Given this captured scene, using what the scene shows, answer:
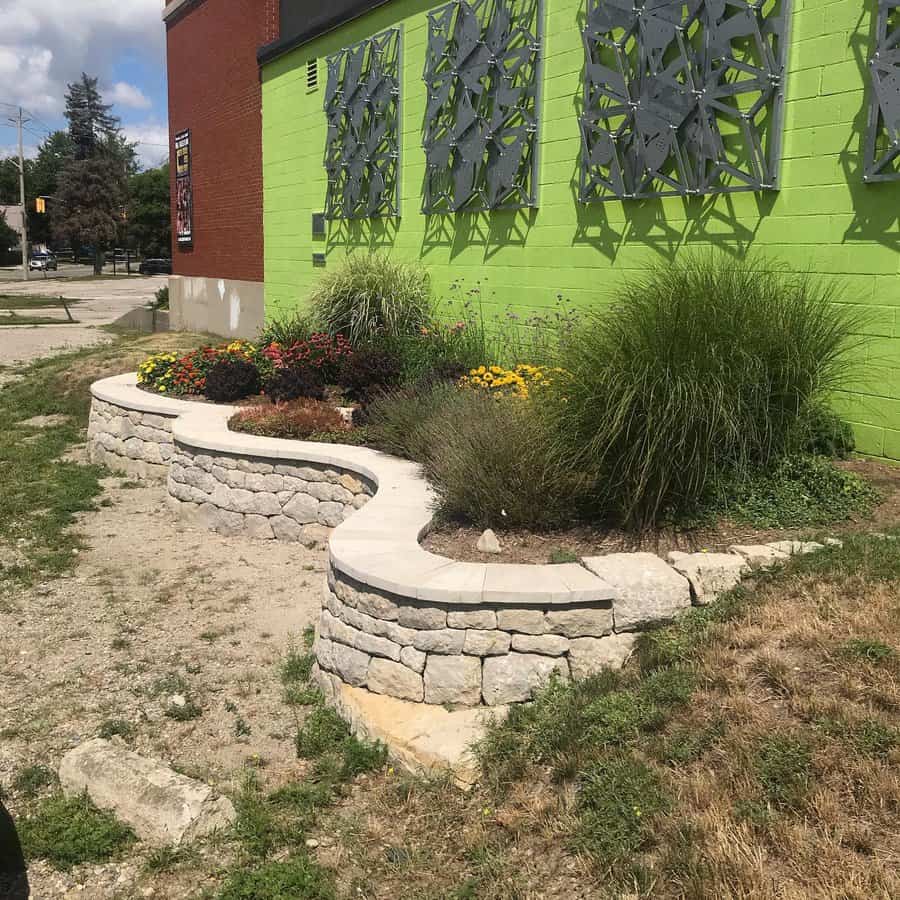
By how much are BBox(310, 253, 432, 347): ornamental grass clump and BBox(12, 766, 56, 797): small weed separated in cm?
634

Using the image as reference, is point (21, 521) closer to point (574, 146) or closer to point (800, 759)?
point (574, 146)

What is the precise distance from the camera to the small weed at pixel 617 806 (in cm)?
297

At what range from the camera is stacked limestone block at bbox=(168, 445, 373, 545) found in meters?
6.84

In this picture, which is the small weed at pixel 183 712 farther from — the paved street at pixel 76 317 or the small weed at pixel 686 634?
the paved street at pixel 76 317

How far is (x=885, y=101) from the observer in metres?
5.52

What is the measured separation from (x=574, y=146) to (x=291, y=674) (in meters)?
5.58

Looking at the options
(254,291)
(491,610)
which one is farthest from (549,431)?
(254,291)

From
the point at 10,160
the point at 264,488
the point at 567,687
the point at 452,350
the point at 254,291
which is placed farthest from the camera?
the point at 10,160

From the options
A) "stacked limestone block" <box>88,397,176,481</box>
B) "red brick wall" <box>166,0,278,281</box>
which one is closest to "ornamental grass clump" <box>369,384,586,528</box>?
"stacked limestone block" <box>88,397,176,481</box>

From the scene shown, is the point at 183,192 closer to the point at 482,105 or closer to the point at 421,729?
the point at 482,105

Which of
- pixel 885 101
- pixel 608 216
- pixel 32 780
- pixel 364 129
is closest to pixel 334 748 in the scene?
pixel 32 780

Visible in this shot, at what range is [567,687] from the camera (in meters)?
4.03

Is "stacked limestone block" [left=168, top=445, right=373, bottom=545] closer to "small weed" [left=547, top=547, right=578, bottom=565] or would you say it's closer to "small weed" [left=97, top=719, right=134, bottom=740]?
"small weed" [left=547, top=547, right=578, bottom=565]

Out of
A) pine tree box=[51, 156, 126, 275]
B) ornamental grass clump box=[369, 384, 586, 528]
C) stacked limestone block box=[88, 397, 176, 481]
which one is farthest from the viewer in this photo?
pine tree box=[51, 156, 126, 275]
